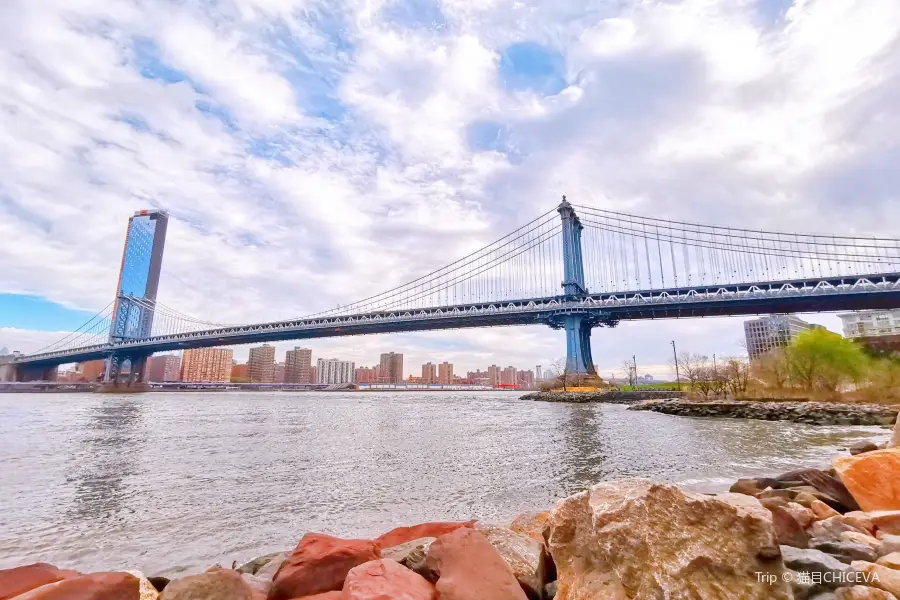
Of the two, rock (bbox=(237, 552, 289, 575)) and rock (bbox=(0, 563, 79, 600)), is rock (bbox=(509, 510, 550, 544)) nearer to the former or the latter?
rock (bbox=(237, 552, 289, 575))

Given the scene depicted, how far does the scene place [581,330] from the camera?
54812 mm

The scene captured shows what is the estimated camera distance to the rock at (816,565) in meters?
2.11

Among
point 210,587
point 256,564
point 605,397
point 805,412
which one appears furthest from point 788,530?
point 605,397

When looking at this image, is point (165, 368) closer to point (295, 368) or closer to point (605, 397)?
point (295, 368)

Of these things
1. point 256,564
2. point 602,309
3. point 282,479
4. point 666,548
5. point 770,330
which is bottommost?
point 282,479

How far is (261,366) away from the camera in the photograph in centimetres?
12294

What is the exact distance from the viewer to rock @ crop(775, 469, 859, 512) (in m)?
4.56

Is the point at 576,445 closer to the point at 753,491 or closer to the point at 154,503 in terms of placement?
the point at 753,491

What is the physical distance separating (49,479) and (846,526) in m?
10.7

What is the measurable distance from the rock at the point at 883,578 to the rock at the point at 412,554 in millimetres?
2222

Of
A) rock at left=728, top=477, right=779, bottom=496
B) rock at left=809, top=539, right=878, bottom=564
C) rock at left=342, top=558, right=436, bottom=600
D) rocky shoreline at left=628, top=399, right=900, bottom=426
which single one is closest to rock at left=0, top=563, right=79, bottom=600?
rock at left=342, top=558, right=436, bottom=600

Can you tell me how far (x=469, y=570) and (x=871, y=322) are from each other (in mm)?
111965

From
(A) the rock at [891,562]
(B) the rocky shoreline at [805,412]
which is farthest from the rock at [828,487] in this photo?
(B) the rocky shoreline at [805,412]

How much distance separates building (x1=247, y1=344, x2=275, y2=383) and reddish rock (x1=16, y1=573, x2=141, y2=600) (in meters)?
130
